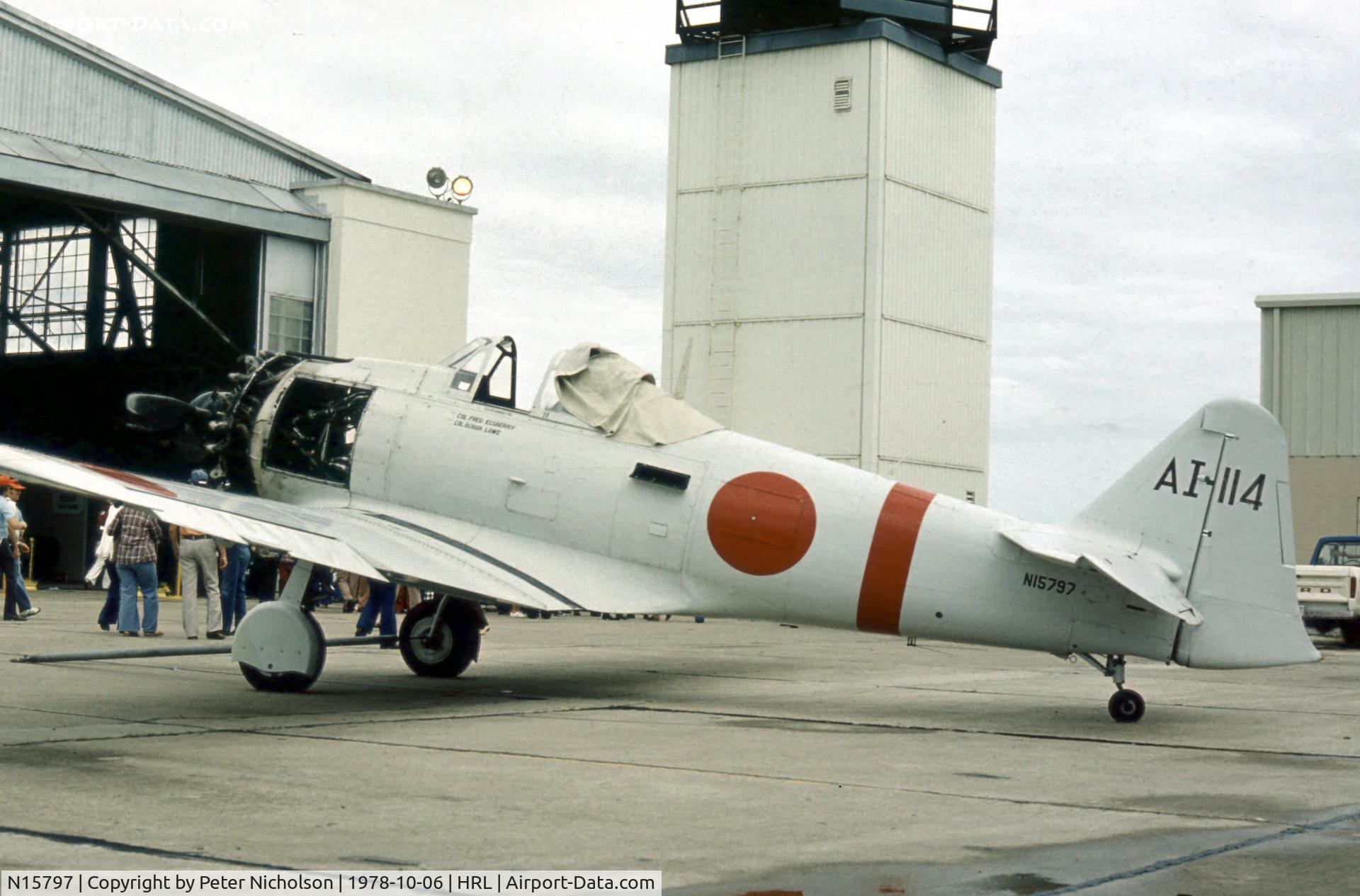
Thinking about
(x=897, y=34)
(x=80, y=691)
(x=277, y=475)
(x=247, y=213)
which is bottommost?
(x=80, y=691)

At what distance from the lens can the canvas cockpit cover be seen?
12.3 meters

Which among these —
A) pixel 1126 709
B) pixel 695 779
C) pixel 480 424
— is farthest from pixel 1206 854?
pixel 480 424

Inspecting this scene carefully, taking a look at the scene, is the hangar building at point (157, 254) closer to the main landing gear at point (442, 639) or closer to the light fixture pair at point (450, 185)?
the light fixture pair at point (450, 185)

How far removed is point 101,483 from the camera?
404 inches

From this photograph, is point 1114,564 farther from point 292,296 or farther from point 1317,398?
point 1317,398

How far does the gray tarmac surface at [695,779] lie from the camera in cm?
583

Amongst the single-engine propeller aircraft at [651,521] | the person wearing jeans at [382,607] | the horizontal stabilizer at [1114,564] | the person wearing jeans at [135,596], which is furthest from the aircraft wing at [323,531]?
the person wearing jeans at [135,596]

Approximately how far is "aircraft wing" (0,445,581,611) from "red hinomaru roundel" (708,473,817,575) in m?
1.38

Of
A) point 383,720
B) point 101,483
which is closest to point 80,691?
point 101,483

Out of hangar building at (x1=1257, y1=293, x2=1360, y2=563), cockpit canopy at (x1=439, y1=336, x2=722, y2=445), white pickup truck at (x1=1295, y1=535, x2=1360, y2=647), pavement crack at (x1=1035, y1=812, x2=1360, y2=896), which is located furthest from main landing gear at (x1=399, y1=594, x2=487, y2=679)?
hangar building at (x1=1257, y1=293, x2=1360, y2=563)

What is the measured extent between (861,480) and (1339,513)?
30.0 metres

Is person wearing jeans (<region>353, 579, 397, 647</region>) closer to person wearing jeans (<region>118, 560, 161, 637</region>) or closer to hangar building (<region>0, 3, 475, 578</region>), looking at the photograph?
person wearing jeans (<region>118, 560, 161, 637</region>)

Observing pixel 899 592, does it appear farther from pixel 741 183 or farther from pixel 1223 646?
pixel 741 183

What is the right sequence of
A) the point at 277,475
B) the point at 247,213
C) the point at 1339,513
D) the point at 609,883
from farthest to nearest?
the point at 1339,513 < the point at 247,213 < the point at 277,475 < the point at 609,883
